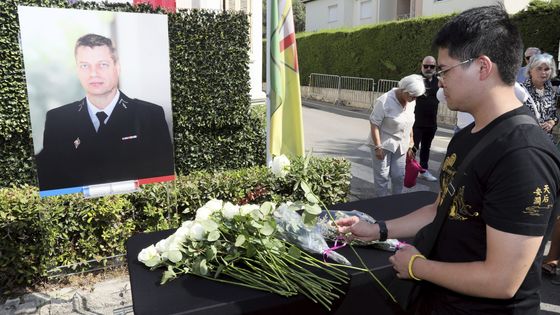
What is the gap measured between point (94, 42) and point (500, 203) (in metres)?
2.92

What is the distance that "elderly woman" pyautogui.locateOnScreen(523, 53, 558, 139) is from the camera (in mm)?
4586

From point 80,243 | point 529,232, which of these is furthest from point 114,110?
point 529,232

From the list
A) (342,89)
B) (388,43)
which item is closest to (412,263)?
(388,43)

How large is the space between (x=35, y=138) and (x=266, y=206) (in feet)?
6.76

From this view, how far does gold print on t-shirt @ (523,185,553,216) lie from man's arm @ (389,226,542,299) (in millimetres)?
73

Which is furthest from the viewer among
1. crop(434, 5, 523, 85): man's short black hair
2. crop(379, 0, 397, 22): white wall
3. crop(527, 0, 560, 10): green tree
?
crop(379, 0, 397, 22): white wall

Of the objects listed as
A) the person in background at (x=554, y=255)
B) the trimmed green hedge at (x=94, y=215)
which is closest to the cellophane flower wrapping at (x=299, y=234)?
the trimmed green hedge at (x=94, y=215)

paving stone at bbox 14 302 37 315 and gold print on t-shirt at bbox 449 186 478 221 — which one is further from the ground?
gold print on t-shirt at bbox 449 186 478 221

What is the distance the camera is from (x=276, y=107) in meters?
4.30

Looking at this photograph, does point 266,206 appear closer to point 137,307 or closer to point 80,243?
point 137,307

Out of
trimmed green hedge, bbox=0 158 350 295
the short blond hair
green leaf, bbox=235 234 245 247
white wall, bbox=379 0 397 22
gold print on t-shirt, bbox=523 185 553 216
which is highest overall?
white wall, bbox=379 0 397 22

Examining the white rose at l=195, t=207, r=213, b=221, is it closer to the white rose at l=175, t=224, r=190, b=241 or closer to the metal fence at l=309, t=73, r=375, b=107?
the white rose at l=175, t=224, r=190, b=241

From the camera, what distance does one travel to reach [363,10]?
30.6 metres

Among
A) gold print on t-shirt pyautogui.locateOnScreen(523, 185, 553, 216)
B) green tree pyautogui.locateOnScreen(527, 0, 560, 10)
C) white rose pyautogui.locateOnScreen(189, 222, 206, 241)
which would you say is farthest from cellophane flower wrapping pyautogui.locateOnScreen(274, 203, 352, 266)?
green tree pyautogui.locateOnScreen(527, 0, 560, 10)
